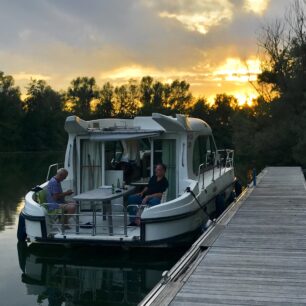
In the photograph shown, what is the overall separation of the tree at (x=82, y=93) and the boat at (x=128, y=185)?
8175 cm

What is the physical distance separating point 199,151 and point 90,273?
498 centimetres

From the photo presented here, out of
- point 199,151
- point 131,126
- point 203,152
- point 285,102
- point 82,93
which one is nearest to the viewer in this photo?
point 131,126

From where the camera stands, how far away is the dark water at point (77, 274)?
8.00m

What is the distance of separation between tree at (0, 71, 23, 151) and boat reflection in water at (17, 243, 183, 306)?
2837 inches

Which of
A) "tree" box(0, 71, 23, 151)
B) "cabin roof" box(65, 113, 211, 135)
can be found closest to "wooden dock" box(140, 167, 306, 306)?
"cabin roof" box(65, 113, 211, 135)

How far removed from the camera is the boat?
938 cm

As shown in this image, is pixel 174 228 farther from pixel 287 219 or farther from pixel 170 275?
pixel 170 275

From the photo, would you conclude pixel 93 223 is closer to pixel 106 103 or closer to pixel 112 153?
pixel 112 153

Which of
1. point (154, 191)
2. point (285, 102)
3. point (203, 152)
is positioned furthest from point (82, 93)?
point (154, 191)

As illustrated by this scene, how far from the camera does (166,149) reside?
11.5 meters

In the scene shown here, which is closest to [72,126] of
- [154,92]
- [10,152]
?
[10,152]

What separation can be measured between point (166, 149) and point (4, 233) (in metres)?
4.89

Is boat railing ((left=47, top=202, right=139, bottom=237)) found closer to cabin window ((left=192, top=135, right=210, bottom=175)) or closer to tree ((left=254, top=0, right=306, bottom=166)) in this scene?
cabin window ((left=192, top=135, right=210, bottom=175))

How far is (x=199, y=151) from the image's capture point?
508 inches
